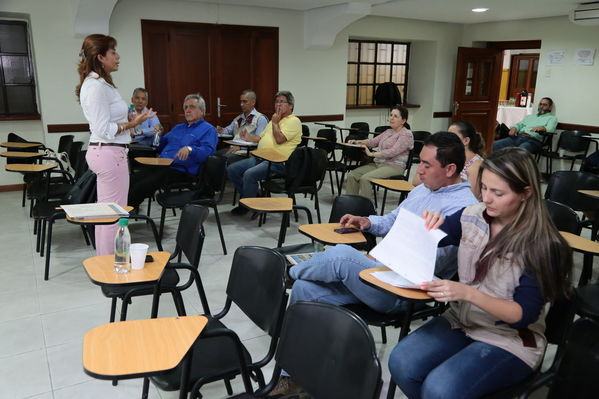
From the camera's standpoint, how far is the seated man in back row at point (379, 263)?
6.46ft

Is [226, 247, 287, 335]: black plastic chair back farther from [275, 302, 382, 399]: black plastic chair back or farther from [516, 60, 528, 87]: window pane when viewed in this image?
[516, 60, 528, 87]: window pane

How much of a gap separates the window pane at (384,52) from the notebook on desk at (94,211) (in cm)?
709

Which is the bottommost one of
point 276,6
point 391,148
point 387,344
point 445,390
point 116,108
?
point 387,344

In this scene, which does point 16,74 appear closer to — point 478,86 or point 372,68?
point 372,68

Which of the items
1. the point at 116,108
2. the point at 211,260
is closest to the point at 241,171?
the point at 211,260

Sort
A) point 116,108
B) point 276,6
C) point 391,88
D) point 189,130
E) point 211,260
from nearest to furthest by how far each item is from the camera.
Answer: point 116,108 → point 211,260 → point 189,130 → point 276,6 → point 391,88

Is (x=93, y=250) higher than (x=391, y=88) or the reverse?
the reverse

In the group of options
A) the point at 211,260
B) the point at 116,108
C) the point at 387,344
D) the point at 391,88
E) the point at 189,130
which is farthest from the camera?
the point at 391,88

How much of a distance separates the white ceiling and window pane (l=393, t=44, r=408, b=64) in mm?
1112

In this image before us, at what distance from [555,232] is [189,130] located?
361 centimetres

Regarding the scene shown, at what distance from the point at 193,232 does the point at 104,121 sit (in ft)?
3.93

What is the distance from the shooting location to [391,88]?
847 cm

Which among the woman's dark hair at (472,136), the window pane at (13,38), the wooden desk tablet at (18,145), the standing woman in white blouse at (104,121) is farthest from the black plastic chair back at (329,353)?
the window pane at (13,38)

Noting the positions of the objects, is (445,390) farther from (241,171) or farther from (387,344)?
(241,171)
